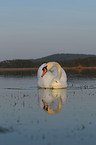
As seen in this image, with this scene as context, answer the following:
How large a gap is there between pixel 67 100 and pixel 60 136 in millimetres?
7842

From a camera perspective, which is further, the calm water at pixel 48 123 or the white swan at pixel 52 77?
the white swan at pixel 52 77

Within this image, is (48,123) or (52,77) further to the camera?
(52,77)

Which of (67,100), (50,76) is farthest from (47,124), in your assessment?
(50,76)

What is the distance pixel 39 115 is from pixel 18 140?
3550 millimetres

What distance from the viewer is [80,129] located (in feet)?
33.7

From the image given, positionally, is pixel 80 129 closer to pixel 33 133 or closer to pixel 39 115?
pixel 33 133

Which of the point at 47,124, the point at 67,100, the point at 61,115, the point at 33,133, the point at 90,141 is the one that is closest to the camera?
the point at 90,141

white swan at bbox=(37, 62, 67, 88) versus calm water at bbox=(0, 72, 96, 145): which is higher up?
white swan at bbox=(37, 62, 67, 88)

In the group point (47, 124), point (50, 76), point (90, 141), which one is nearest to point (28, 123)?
point (47, 124)

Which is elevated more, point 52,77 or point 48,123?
point 52,77

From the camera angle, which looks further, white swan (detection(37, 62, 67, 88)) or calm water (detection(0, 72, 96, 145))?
white swan (detection(37, 62, 67, 88))

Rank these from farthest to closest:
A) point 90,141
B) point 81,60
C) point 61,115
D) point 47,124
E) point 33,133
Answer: point 81,60 → point 61,115 → point 47,124 → point 33,133 → point 90,141

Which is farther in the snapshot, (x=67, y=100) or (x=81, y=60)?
(x=81, y=60)

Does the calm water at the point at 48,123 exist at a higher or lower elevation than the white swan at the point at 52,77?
lower
